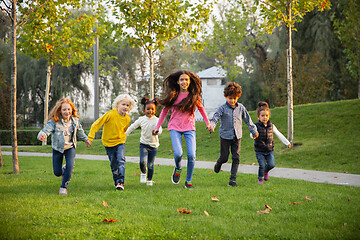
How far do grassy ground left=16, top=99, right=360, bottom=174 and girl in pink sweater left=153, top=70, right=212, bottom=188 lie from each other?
18.9 ft

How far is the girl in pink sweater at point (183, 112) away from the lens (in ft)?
22.0

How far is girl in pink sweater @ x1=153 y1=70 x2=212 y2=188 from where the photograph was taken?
6695 millimetres

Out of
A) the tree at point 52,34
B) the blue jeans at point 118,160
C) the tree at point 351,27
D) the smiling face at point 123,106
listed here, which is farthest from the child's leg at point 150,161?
the tree at point 351,27

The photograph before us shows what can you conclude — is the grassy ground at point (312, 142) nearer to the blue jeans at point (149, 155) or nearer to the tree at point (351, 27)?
the tree at point (351, 27)

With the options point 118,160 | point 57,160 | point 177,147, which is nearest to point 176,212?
point 177,147

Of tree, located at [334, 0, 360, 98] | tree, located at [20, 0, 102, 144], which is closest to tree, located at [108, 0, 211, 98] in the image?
tree, located at [20, 0, 102, 144]

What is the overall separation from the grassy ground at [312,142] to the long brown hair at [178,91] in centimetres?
587

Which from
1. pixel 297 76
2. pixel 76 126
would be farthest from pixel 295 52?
pixel 76 126

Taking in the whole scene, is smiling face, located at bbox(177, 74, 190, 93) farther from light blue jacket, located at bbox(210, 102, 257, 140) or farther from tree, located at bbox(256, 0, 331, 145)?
tree, located at bbox(256, 0, 331, 145)

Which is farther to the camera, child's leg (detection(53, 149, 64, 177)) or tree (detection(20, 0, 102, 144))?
tree (detection(20, 0, 102, 144))

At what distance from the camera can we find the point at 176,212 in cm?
480

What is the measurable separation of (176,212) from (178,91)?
9.21ft

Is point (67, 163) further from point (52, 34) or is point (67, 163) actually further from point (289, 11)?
point (289, 11)

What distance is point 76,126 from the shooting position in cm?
655
